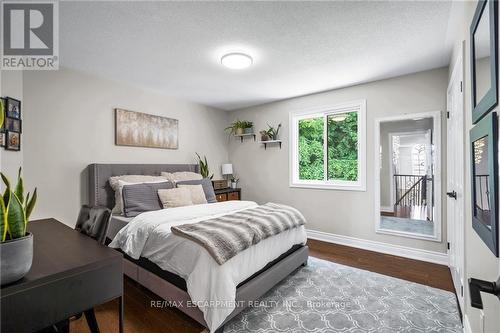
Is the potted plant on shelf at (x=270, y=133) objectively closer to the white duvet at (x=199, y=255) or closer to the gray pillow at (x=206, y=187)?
the gray pillow at (x=206, y=187)

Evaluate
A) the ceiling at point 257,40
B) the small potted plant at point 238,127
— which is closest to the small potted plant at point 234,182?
the small potted plant at point 238,127

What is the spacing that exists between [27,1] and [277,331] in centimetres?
319

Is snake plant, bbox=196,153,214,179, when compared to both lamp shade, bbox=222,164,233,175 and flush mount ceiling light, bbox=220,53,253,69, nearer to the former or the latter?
lamp shade, bbox=222,164,233,175

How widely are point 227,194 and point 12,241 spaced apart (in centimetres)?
379

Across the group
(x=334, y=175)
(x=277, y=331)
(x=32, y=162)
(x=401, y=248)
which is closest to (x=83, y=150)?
(x=32, y=162)

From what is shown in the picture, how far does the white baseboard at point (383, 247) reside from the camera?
3006 mm

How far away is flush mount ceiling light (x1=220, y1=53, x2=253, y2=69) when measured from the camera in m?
2.53

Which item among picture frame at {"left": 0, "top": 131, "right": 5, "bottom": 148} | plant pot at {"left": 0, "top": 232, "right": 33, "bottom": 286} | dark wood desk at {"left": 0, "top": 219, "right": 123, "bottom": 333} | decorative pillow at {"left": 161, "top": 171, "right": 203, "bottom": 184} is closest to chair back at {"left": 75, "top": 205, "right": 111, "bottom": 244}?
dark wood desk at {"left": 0, "top": 219, "right": 123, "bottom": 333}

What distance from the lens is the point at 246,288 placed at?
1.87 m

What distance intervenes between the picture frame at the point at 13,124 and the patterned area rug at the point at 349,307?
2.84 metres

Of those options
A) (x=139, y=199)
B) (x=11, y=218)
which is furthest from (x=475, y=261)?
(x=139, y=199)

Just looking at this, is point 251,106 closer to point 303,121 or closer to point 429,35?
point 303,121

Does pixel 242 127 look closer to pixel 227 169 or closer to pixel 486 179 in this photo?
pixel 227 169

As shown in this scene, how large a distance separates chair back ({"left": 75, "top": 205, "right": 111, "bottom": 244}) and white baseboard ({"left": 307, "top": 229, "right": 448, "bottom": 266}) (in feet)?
11.0
